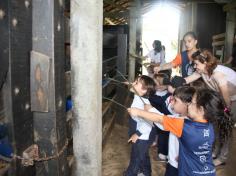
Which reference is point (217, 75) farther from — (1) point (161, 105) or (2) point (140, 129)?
(2) point (140, 129)

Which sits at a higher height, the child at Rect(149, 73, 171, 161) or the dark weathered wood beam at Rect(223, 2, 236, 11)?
the dark weathered wood beam at Rect(223, 2, 236, 11)

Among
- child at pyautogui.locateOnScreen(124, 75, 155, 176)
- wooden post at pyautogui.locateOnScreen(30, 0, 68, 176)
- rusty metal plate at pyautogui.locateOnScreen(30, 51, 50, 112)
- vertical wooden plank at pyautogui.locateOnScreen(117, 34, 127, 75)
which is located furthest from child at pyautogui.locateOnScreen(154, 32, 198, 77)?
rusty metal plate at pyautogui.locateOnScreen(30, 51, 50, 112)

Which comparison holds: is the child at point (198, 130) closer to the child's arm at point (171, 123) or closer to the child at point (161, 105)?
the child's arm at point (171, 123)

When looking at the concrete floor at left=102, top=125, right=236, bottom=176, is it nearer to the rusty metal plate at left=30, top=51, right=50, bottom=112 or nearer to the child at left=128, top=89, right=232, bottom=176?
the child at left=128, top=89, right=232, bottom=176

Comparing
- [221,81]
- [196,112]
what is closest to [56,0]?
[196,112]

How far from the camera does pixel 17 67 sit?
4.01ft

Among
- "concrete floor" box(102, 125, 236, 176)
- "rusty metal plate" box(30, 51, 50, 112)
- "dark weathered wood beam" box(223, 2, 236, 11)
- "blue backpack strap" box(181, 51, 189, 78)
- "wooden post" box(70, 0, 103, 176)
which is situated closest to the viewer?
"rusty metal plate" box(30, 51, 50, 112)

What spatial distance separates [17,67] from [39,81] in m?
0.13

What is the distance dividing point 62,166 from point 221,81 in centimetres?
263

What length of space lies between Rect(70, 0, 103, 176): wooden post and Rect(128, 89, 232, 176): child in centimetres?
84

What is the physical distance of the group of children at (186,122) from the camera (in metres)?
2.38

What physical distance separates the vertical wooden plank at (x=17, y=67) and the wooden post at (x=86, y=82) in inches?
13.7

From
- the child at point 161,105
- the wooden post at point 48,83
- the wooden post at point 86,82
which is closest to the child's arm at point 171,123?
the wooden post at point 86,82

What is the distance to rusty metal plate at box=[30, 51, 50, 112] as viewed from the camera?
1309 millimetres
